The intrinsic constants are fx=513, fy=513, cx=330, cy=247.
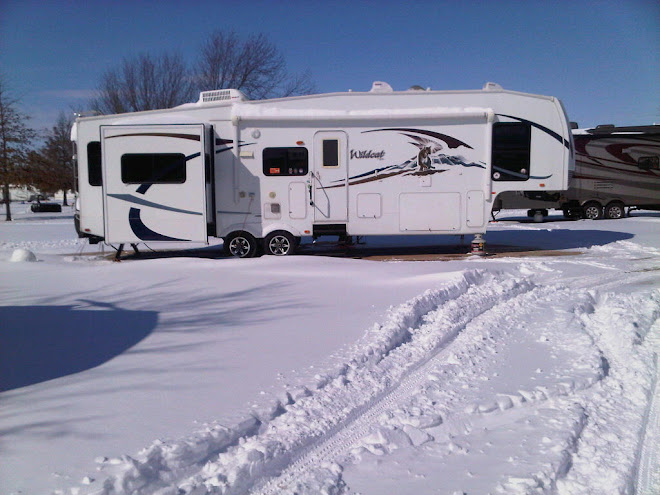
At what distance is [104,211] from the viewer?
36.3 ft

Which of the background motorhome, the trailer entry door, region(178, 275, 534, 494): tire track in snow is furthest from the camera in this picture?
the background motorhome

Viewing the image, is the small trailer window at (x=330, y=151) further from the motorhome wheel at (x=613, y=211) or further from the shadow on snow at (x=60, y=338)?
the motorhome wheel at (x=613, y=211)

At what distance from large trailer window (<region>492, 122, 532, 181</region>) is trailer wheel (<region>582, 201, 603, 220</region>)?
38.6ft

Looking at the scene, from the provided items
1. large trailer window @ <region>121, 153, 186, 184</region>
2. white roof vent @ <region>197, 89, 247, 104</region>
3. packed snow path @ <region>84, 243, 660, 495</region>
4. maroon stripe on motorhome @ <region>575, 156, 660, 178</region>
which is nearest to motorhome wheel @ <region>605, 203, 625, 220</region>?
maroon stripe on motorhome @ <region>575, 156, 660, 178</region>

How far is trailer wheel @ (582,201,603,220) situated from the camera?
21.3 metres

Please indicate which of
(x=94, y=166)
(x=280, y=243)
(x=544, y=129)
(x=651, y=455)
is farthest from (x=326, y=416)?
(x=544, y=129)

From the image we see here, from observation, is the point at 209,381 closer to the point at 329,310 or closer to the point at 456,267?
the point at 329,310

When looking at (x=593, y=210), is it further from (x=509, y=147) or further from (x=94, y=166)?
(x=94, y=166)

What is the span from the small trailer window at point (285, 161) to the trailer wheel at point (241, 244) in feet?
4.93

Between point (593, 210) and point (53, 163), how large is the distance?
35132 mm

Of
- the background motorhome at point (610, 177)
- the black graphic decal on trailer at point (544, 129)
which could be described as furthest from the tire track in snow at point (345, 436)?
the background motorhome at point (610, 177)

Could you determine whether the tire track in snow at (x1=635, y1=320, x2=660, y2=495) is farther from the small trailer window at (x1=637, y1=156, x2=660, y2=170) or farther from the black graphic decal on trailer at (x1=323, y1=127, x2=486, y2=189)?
the small trailer window at (x1=637, y1=156, x2=660, y2=170)

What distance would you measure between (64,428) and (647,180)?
23.0 m

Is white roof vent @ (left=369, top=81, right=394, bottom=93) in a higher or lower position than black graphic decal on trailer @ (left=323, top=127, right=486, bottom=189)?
higher
